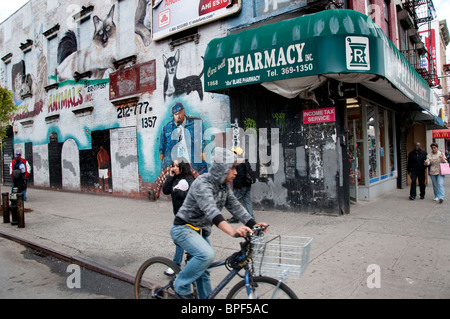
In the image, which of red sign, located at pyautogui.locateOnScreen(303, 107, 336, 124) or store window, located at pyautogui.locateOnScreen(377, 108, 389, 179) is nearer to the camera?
red sign, located at pyautogui.locateOnScreen(303, 107, 336, 124)

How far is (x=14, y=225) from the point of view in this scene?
8.86 metres

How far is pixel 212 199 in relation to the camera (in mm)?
3184

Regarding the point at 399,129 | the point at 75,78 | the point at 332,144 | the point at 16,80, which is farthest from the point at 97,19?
the point at 399,129

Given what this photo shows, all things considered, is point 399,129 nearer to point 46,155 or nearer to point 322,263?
point 322,263

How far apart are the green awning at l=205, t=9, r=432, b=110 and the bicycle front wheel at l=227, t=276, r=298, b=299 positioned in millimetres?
5283

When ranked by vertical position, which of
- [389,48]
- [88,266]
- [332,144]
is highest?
[389,48]

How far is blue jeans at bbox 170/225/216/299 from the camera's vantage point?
318 centimetres

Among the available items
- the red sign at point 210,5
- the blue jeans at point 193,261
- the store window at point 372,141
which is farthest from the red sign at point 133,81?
the blue jeans at point 193,261

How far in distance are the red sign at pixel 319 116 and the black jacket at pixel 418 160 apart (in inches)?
174

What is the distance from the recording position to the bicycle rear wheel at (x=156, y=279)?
3514mm

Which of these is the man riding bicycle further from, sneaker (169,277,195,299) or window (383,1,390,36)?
window (383,1,390,36)

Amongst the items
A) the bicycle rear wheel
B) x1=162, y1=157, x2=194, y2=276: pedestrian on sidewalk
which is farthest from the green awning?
the bicycle rear wheel

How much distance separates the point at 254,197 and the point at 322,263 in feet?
15.0

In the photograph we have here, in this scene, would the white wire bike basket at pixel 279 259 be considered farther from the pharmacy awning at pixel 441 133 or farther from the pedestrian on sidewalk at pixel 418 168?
the pharmacy awning at pixel 441 133
